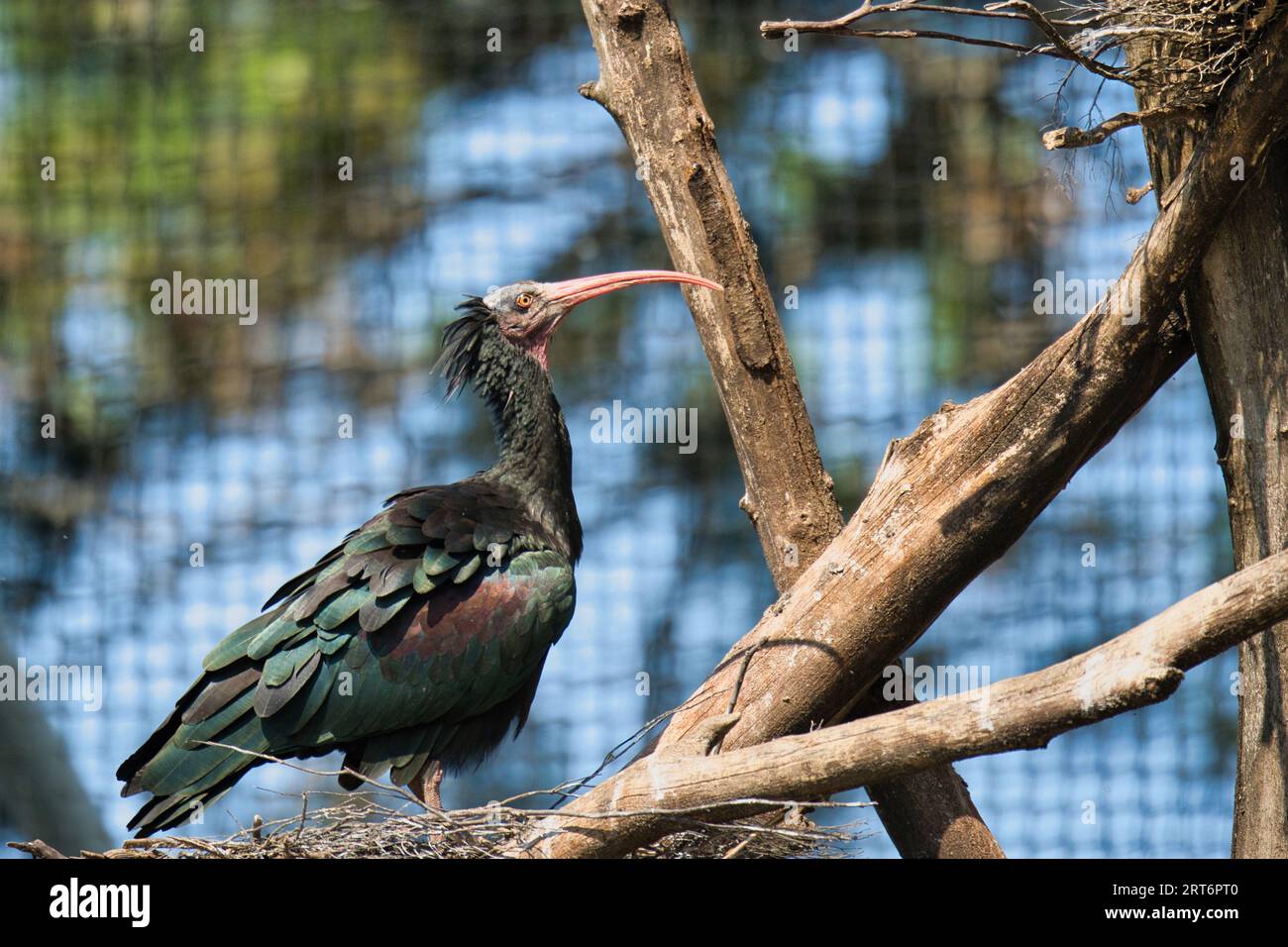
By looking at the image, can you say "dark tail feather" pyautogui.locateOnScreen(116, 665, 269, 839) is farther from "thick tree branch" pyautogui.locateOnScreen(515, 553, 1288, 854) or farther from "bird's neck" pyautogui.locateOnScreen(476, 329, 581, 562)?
"thick tree branch" pyautogui.locateOnScreen(515, 553, 1288, 854)

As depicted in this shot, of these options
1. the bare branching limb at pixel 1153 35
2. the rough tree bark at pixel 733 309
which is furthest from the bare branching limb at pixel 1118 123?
the rough tree bark at pixel 733 309

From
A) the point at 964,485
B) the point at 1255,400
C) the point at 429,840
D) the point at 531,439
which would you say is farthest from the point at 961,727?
the point at 531,439

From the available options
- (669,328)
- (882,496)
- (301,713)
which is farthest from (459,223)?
(882,496)

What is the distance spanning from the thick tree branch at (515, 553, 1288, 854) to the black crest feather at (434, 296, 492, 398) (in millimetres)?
2350

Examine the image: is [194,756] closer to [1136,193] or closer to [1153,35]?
[1136,193]

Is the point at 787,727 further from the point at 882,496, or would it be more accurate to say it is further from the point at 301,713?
the point at 301,713

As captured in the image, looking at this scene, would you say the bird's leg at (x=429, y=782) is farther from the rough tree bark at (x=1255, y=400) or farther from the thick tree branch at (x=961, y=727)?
the rough tree bark at (x=1255, y=400)

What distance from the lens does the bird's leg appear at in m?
4.70

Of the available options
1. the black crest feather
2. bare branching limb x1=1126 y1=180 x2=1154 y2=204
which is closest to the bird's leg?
the black crest feather

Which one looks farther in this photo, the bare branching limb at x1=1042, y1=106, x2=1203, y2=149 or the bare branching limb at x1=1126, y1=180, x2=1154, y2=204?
the bare branching limb at x1=1126, y1=180, x2=1154, y2=204

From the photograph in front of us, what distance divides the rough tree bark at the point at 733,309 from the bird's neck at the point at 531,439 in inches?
41.8

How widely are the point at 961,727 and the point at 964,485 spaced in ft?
3.50
